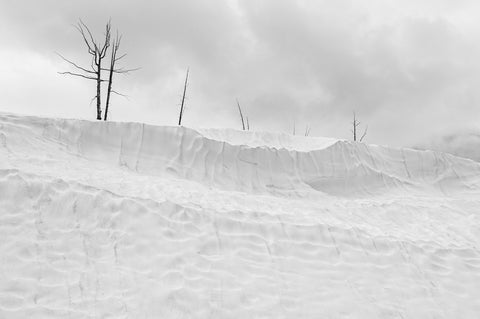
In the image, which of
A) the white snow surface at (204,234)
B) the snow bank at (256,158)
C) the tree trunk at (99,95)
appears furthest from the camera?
the tree trunk at (99,95)

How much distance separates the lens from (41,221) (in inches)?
242

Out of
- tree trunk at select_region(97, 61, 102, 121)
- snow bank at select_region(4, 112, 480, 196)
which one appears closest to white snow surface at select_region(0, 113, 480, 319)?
snow bank at select_region(4, 112, 480, 196)

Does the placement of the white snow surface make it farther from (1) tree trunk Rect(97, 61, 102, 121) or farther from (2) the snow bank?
(1) tree trunk Rect(97, 61, 102, 121)

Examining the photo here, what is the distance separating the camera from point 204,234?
680 centimetres

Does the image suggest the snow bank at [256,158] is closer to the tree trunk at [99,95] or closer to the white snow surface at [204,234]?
the white snow surface at [204,234]

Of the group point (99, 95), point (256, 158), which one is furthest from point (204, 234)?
point (99, 95)

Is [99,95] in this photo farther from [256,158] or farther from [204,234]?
[204,234]

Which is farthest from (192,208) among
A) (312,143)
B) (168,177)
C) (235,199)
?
(312,143)

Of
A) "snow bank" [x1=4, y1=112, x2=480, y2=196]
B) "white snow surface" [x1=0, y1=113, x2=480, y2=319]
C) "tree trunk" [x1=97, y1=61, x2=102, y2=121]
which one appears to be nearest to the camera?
"white snow surface" [x1=0, y1=113, x2=480, y2=319]

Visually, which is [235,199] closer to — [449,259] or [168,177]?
[168,177]

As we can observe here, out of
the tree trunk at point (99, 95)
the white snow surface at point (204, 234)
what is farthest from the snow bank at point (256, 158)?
the tree trunk at point (99, 95)

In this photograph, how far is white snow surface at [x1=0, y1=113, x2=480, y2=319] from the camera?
211 inches

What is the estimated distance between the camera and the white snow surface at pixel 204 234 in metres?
5.36

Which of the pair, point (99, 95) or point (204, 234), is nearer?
point (204, 234)
